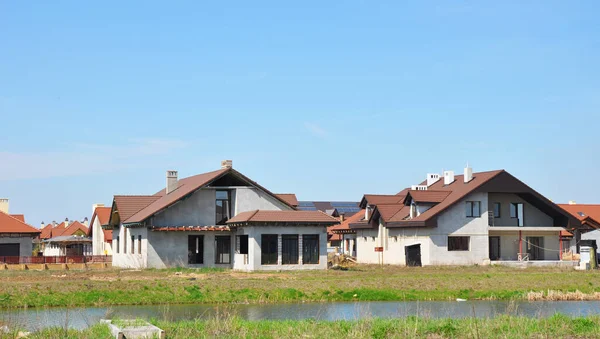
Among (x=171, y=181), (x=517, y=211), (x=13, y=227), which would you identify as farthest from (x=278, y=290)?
(x=13, y=227)

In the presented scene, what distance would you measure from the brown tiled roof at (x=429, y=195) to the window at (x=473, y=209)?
1.69 m

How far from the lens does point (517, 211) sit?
174 ft

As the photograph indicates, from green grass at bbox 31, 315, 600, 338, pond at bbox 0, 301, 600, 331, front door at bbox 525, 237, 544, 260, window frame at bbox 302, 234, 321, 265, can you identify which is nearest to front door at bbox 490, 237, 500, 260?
front door at bbox 525, 237, 544, 260

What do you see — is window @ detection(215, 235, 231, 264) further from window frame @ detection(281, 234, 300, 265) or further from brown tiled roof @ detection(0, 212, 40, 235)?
brown tiled roof @ detection(0, 212, 40, 235)

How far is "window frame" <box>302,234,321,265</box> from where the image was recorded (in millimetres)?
44688

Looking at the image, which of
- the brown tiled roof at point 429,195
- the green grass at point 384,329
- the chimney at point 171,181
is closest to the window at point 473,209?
the brown tiled roof at point 429,195

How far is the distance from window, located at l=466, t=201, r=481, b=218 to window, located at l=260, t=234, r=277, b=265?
13.5 metres

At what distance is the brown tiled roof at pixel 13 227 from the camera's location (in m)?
54.3

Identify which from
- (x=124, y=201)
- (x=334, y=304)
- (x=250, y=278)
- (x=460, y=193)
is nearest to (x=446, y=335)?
(x=334, y=304)

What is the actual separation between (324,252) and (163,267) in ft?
29.7

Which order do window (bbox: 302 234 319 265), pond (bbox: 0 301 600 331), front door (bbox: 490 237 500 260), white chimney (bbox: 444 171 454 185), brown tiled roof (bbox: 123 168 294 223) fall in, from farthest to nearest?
white chimney (bbox: 444 171 454 185) < front door (bbox: 490 237 500 260) < brown tiled roof (bbox: 123 168 294 223) < window (bbox: 302 234 319 265) < pond (bbox: 0 301 600 331)

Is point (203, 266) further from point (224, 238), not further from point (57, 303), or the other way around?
point (57, 303)

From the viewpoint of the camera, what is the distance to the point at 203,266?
4662cm

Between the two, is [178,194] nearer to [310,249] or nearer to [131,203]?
[131,203]
